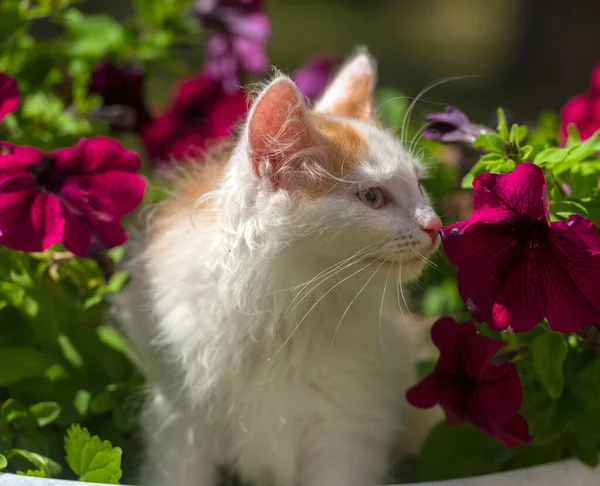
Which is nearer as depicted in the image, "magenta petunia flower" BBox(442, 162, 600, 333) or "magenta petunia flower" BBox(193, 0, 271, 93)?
"magenta petunia flower" BBox(442, 162, 600, 333)

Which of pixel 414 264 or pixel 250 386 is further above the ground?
pixel 414 264

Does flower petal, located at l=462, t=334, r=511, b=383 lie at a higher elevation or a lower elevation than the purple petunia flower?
lower

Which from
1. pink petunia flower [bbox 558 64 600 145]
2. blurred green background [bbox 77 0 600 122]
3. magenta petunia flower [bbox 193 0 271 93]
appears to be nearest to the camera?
pink petunia flower [bbox 558 64 600 145]

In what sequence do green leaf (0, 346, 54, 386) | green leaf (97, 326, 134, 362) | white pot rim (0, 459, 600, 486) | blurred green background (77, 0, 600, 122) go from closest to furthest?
1. white pot rim (0, 459, 600, 486)
2. green leaf (0, 346, 54, 386)
3. green leaf (97, 326, 134, 362)
4. blurred green background (77, 0, 600, 122)

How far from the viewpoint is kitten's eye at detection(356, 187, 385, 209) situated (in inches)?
24.9

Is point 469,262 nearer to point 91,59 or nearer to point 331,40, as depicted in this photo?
point 91,59

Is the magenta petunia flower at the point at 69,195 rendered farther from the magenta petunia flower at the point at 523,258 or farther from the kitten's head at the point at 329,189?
the magenta petunia flower at the point at 523,258

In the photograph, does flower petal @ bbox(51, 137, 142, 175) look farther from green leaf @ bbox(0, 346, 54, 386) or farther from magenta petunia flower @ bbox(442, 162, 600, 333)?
magenta petunia flower @ bbox(442, 162, 600, 333)

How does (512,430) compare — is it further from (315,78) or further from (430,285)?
(315,78)

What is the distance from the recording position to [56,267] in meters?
0.75

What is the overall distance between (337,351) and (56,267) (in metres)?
0.29

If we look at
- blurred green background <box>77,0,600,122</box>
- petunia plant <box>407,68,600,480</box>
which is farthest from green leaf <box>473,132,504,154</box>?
blurred green background <box>77,0,600,122</box>

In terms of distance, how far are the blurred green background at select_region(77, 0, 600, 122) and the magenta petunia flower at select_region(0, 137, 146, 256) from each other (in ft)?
6.55

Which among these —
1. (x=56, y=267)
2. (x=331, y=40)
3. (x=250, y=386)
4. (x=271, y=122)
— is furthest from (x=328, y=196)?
(x=331, y=40)
